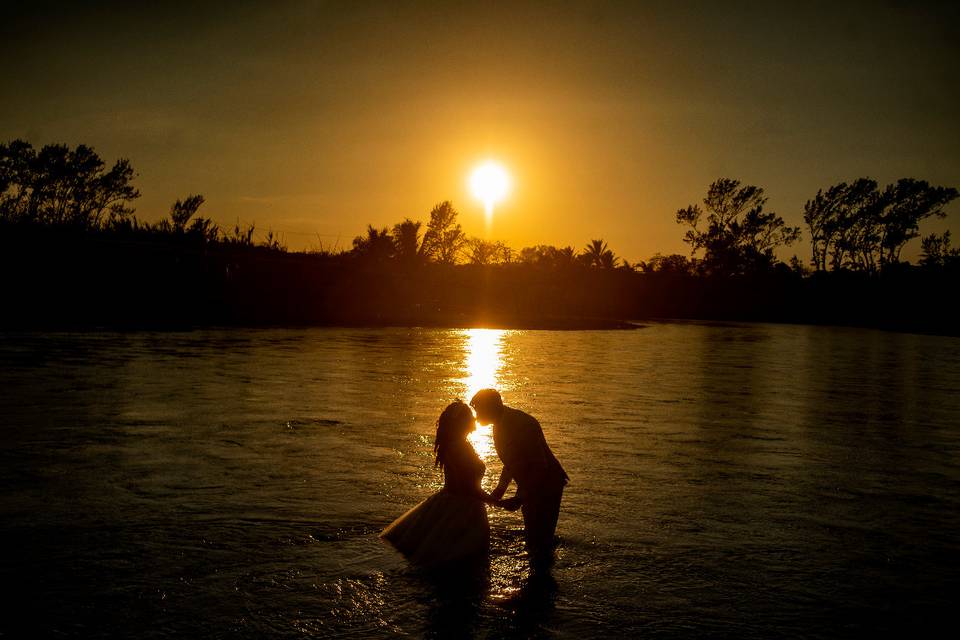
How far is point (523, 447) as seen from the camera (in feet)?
19.7

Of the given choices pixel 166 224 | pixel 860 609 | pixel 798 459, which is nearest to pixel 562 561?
pixel 860 609

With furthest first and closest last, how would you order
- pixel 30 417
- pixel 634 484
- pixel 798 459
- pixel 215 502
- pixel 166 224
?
pixel 166 224, pixel 30 417, pixel 798 459, pixel 634 484, pixel 215 502

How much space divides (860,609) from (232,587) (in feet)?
13.8

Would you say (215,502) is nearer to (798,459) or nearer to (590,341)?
(798,459)

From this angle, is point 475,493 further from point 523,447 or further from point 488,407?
point 488,407

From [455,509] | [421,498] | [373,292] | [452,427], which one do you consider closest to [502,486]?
[455,509]

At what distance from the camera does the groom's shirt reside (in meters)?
6.00

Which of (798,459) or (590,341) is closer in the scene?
(798,459)

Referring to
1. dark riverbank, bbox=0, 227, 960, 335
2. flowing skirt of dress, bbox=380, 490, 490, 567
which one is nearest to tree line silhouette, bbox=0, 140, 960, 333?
dark riverbank, bbox=0, 227, 960, 335

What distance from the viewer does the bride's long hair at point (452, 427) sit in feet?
19.1

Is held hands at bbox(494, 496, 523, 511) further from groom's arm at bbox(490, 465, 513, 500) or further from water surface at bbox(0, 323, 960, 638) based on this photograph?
water surface at bbox(0, 323, 960, 638)

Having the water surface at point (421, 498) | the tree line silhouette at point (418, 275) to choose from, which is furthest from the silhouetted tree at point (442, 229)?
the water surface at point (421, 498)

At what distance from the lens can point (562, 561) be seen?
6055 mm

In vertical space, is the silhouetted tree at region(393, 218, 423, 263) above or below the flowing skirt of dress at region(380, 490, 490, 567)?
above
